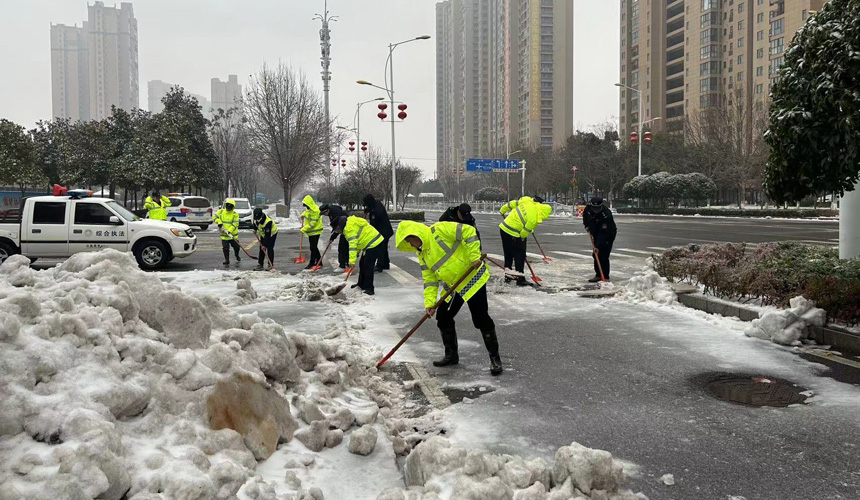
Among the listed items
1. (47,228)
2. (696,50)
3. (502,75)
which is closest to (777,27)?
(696,50)

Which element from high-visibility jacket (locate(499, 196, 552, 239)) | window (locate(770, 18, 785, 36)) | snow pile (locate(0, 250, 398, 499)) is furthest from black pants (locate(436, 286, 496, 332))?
window (locate(770, 18, 785, 36))

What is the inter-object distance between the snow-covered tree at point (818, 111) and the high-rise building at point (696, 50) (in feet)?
204

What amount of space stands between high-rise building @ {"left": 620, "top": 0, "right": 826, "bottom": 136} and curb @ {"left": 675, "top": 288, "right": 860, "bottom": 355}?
61.8 meters

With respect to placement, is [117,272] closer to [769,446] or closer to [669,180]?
[769,446]

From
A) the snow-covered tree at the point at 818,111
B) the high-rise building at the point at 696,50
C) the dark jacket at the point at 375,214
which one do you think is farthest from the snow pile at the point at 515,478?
the high-rise building at the point at 696,50

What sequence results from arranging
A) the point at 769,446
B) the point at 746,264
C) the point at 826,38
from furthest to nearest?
the point at 746,264, the point at 826,38, the point at 769,446

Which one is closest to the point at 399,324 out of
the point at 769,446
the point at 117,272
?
the point at 117,272

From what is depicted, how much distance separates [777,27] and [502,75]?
6797 centimetres

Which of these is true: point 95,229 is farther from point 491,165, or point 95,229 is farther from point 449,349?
point 491,165

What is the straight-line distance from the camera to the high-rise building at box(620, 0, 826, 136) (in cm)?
7050

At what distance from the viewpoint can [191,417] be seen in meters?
3.67

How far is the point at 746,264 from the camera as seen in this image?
A: 948cm

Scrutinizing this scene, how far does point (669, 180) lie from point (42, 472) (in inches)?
1897

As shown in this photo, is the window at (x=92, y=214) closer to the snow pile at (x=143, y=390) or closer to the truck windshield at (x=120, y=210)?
the truck windshield at (x=120, y=210)
